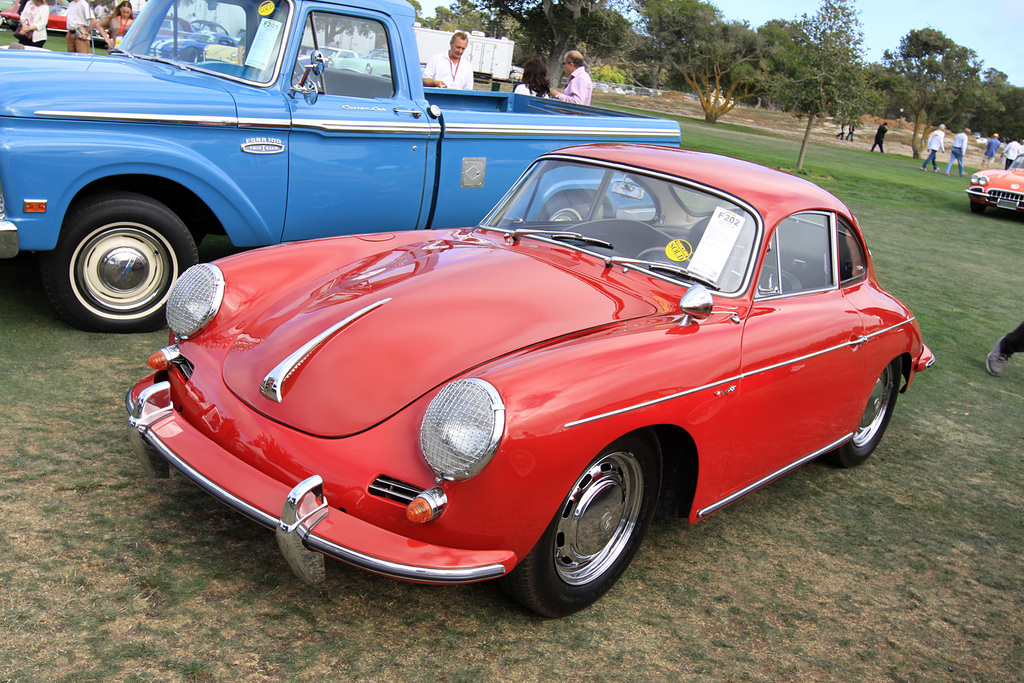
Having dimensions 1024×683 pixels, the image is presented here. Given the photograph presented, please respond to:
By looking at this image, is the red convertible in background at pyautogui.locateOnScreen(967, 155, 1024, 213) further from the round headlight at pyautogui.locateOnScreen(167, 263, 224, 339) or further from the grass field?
the round headlight at pyautogui.locateOnScreen(167, 263, 224, 339)

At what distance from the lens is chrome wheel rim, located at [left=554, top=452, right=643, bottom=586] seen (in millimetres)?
2672

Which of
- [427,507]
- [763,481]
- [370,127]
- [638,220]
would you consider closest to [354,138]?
[370,127]

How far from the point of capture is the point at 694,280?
3.32 m

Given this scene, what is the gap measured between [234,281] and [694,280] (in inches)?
73.3

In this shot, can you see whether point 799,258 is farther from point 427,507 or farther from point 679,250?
point 427,507

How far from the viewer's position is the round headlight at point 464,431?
7.52 ft

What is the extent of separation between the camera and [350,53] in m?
5.42

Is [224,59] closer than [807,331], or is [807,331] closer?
[807,331]

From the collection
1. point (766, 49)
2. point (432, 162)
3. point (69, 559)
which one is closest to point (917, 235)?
point (432, 162)

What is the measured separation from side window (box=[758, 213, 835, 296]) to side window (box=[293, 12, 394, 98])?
121 inches

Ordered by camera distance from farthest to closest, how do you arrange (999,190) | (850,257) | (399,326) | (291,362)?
(999,190), (850,257), (399,326), (291,362)

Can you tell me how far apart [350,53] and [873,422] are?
400 cm

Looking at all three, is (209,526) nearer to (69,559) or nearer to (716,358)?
(69,559)

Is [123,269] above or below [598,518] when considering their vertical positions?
above
